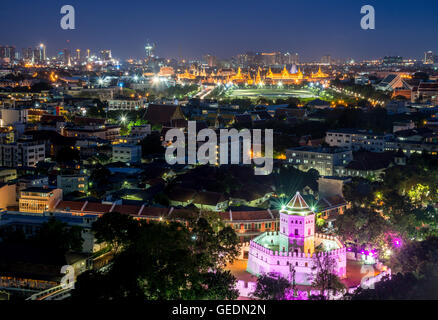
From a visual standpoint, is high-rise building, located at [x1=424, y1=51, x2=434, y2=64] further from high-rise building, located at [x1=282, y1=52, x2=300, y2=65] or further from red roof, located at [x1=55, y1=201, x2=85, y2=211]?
red roof, located at [x1=55, y1=201, x2=85, y2=211]

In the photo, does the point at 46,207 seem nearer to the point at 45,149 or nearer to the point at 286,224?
the point at 286,224

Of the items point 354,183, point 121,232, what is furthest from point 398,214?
point 121,232

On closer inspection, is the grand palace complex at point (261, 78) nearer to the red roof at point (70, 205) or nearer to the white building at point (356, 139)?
the white building at point (356, 139)

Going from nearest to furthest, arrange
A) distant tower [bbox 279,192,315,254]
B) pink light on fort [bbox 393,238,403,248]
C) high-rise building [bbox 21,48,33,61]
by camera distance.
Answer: distant tower [bbox 279,192,315,254] < pink light on fort [bbox 393,238,403,248] < high-rise building [bbox 21,48,33,61]

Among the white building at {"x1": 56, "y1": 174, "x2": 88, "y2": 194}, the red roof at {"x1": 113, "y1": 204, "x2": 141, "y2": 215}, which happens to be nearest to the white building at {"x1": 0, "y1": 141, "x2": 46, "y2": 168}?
the white building at {"x1": 56, "y1": 174, "x2": 88, "y2": 194}

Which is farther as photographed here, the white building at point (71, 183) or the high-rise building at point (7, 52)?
the high-rise building at point (7, 52)

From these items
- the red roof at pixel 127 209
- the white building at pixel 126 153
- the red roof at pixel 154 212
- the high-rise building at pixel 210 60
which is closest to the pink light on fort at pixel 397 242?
the red roof at pixel 154 212
